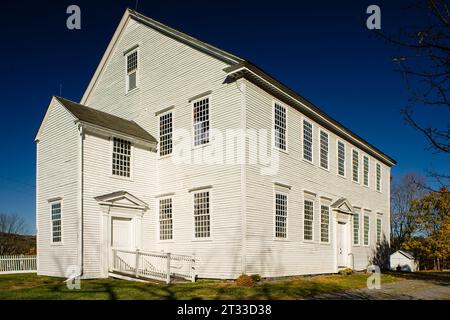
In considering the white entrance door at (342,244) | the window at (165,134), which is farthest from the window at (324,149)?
the window at (165,134)

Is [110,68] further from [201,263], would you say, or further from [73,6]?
[201,263]

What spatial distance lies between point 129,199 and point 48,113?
18.5ft

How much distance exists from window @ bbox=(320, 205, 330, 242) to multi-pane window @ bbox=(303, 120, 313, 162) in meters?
3.06

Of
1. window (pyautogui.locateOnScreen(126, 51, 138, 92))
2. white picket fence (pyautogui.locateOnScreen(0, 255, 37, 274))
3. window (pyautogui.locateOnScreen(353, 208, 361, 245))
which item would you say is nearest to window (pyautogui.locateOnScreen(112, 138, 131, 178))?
window (pyautogui.locateOnScreen(126, 51, 138, 92))

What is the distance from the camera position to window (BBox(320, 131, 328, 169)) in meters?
23.2

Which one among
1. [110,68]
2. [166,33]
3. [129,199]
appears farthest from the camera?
[110,68]

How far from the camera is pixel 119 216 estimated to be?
18312 millimetres

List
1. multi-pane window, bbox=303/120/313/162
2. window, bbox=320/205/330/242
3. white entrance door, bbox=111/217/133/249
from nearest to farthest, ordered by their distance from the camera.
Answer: white entrance door, bbox=111/217/133/249, multi-pane window, bbox=303/120/313/162, window, bbox=320/205/330/242

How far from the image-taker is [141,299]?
38.9 feet

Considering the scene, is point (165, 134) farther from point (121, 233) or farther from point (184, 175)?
point (121, 233)

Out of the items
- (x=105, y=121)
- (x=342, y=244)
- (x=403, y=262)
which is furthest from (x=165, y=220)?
(x=403, y=262)

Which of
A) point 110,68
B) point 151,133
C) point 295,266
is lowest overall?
point 295,266

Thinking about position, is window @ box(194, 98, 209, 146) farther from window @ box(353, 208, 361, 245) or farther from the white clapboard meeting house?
window @ box(353, 208, 361, 245)
